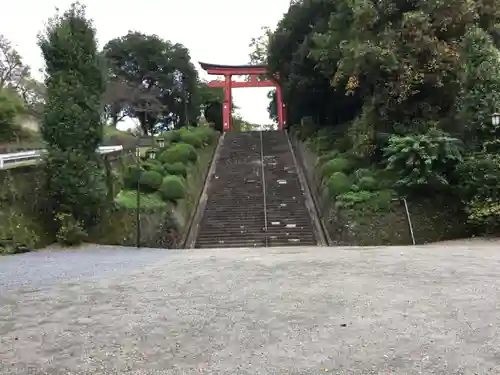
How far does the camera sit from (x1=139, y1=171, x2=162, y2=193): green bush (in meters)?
20.2

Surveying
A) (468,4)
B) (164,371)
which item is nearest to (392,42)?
(468,4)

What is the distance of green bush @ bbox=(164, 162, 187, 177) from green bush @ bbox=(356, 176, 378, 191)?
26.5 feet

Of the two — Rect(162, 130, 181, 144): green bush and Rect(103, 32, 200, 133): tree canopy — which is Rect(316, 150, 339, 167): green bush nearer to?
Rect(162, 130, 181, 144): green bush

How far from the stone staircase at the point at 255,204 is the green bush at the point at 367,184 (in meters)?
2.40

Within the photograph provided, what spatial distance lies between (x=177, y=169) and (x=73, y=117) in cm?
702

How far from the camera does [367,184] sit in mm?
18281

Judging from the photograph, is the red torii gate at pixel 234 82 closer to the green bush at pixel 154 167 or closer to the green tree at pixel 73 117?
the green bush at pixel 154 167

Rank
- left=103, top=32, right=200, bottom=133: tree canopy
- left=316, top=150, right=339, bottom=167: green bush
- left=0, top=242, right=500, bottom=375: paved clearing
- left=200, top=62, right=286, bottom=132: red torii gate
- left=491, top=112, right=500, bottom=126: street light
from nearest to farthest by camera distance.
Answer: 1. left=0, top=242, right=500, bottom=375: paved clearing
2. left=491, top=112, right=500, bottom=126: street light
3. left=316, top=150, right=339, bottom=167: green bush
4. left=200, top=62, right=286, bottom=132: red torii gate
5. left=103, top=32, right=200, bottom=133: tree canopy

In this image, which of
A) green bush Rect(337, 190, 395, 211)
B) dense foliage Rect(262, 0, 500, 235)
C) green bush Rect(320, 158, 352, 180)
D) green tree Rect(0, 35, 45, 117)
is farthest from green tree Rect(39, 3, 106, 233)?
green tree Rect(0, 35, 45, 117)

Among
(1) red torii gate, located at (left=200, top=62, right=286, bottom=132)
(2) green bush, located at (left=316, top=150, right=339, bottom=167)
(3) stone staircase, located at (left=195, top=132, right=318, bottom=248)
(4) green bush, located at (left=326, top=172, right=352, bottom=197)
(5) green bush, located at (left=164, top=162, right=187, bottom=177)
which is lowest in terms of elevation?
(3) stone staircase, located at (left=195, top=132, right=318, bottom=248)

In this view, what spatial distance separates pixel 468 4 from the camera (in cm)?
1806

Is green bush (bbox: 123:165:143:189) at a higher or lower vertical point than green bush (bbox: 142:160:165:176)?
lower

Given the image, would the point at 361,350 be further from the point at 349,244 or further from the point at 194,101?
the point at 194,101

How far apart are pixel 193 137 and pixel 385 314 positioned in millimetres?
24392
